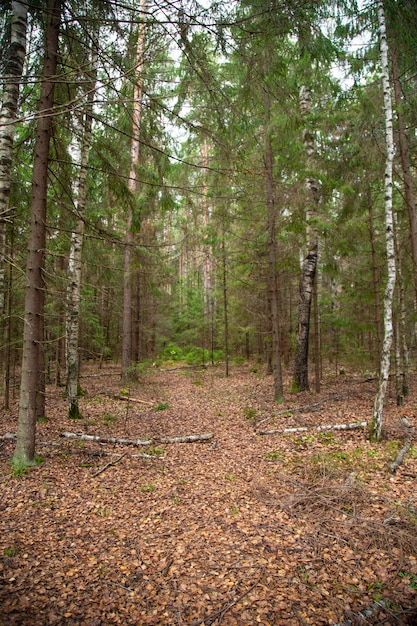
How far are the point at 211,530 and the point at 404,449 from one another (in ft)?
13.2

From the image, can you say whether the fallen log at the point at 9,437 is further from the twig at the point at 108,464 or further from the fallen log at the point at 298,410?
the fallen log at the point at 298,410

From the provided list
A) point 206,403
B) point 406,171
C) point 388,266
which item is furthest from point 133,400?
point 406,171

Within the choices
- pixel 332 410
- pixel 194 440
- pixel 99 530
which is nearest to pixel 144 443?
pixel 194 440

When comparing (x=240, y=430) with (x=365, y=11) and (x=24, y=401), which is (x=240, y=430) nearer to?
(x=24, y=401)

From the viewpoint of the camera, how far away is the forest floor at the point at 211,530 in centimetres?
318

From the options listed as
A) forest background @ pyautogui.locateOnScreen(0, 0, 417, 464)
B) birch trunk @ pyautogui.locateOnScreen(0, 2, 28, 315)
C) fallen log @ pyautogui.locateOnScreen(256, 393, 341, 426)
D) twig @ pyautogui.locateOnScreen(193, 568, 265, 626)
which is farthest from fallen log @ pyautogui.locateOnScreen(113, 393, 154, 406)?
twig @ pyautogui.locateOnScreen(193, 568, 265, 626)

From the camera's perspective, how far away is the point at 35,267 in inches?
211

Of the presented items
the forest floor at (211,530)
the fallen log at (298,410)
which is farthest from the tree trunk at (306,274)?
the forest floor at (211,530)

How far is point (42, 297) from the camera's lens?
18.0 feet

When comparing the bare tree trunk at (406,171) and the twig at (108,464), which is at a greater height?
the bare tree trunk at (406,171)

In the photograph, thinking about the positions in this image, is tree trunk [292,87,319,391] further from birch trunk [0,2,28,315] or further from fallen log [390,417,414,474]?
birch trunk [0,2,28,315]

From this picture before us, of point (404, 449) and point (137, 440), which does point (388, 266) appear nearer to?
point (404, 449)

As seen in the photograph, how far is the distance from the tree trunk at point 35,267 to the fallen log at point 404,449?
5865mm

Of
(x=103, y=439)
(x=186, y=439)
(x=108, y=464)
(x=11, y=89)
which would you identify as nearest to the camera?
(x=11, y=89)
